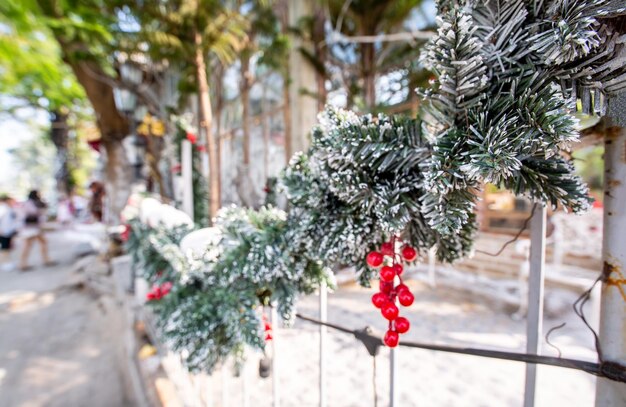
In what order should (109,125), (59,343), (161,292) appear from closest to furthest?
(161,292)
(59,343)
(109,125)

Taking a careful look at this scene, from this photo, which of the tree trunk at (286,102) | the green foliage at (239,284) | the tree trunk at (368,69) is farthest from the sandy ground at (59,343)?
the tree trunk at (368,69)

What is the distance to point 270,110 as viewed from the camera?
6.29m

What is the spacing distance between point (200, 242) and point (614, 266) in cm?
110

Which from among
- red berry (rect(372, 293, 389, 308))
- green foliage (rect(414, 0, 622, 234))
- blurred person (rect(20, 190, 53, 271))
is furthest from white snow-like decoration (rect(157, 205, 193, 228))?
blurred person (rect(20, 190, 53, 271))

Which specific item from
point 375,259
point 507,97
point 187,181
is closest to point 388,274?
point 375,259

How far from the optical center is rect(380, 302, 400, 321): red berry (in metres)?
0.69

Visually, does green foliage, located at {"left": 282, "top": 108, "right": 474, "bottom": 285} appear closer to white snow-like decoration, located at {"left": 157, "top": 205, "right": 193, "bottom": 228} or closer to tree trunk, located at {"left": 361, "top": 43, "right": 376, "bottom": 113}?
white snow-like decoration, located at {"left": 157, "top": 205, "right": 193, "bottom": 228}

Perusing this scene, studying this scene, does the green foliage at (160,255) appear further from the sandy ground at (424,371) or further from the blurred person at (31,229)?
the blurred person at (31,229)

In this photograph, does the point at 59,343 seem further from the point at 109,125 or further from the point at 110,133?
the point at 109,125

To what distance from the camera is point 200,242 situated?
1.10 metres

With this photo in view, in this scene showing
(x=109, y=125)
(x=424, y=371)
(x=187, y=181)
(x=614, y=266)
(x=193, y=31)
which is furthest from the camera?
(x=109, y=125)

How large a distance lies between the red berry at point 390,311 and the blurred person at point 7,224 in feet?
32.8

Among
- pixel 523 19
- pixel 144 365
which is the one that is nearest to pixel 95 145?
pixel 144 365

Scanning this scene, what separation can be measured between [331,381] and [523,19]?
2.21 m
